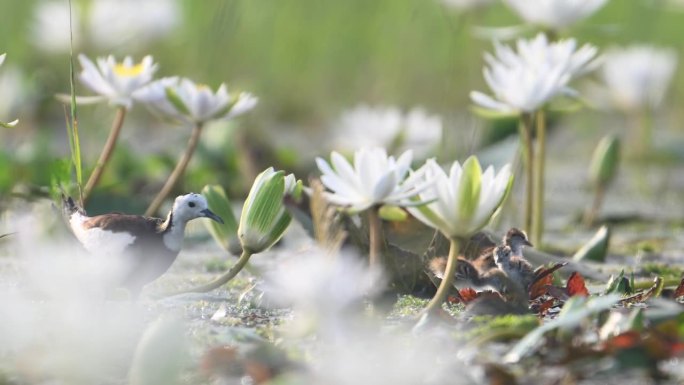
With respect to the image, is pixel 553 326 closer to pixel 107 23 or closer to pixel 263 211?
pixel 263 211

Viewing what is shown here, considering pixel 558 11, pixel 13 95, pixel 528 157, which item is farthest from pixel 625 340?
pixel 13 95

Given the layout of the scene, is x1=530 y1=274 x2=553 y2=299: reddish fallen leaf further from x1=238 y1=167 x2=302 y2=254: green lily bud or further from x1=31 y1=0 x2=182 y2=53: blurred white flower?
x1=31 y1=0 x2=182 y2=53: blurred white flower

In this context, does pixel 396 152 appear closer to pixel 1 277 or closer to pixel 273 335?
pixel 1 277

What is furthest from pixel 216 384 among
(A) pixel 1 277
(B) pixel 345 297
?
(A) pixel 1 277

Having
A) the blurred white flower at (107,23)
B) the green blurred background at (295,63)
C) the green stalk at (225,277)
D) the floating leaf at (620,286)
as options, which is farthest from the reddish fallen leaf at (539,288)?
the blurred white flower at (107,23)

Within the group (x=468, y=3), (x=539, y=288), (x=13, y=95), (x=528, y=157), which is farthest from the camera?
(x=468, y=3)

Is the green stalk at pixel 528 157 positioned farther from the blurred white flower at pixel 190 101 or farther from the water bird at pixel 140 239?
the water bird at pixel 140 239

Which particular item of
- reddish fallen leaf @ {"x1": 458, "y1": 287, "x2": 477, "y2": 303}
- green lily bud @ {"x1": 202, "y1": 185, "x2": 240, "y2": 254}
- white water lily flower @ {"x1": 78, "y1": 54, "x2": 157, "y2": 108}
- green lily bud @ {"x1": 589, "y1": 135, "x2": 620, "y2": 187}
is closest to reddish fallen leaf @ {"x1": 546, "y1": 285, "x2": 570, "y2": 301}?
reddish fallen leaf @ {"x1": 458, "y1": 287, "x2": 477, "y2": 303}
